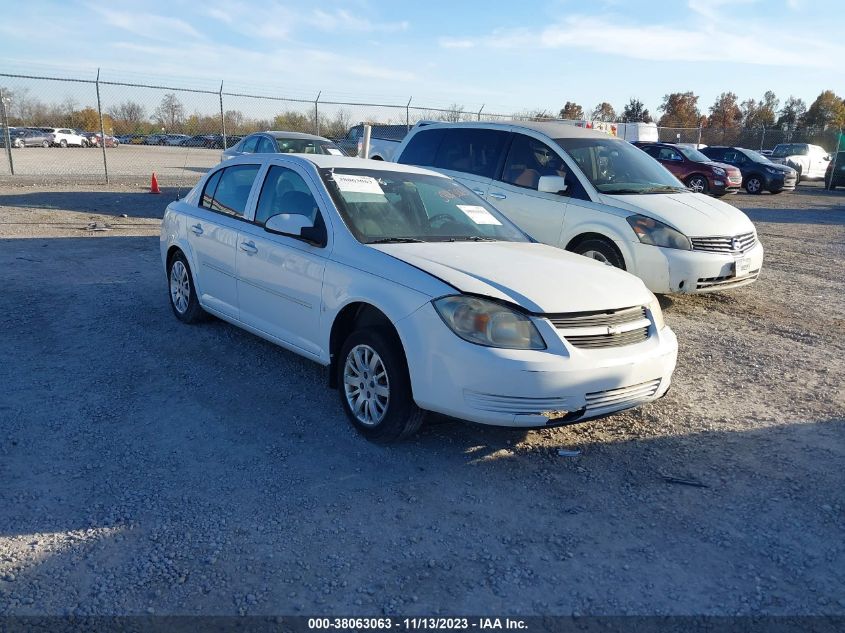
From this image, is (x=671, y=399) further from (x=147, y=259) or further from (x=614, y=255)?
(x=147, y=259)

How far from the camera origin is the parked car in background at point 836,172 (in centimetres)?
2586

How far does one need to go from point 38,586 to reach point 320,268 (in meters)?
2.35

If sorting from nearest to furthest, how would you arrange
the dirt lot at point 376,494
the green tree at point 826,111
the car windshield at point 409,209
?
the dirt lot at point 376,494 < the car windshield at point 409,209 < the green tree at point 826,111

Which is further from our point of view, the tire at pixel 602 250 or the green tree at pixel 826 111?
the green tree at pixel 826 111

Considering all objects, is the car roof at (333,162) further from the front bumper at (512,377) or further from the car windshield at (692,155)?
the car windshield at (692,155)

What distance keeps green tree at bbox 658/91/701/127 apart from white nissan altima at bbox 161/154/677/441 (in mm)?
78371

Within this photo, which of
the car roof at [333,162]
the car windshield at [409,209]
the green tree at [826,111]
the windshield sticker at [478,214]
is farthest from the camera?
the green tree at [826,111]

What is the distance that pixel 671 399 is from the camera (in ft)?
16.2

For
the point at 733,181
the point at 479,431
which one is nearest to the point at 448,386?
the point at 479,431

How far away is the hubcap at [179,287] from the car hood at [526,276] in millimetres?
2692

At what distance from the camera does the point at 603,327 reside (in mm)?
3854

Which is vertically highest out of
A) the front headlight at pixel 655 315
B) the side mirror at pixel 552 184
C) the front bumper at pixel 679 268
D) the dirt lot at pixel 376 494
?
the side mirror at pixel 552 184

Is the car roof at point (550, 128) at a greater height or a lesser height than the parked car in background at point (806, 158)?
greater

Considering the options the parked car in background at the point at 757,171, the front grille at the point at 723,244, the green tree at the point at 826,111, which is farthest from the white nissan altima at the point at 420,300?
the green tree at the point at 826,111
